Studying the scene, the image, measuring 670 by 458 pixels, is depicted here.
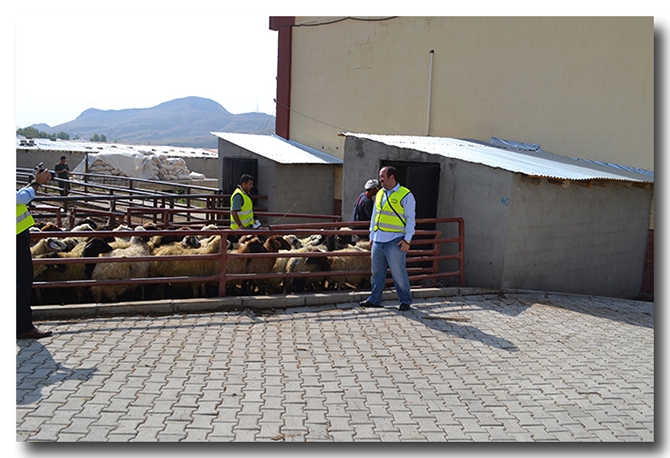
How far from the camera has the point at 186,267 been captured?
838 centimetres

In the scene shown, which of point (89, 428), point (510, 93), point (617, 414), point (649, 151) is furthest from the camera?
point (510, 93)

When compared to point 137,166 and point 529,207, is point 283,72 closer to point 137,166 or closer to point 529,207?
point 529,207

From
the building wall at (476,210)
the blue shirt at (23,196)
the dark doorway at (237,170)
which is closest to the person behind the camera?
the blue shirt at (23,196)

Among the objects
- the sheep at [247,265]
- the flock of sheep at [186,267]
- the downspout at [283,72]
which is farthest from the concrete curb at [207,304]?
the downspout at [283,72]

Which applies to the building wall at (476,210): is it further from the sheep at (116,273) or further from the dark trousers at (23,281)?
the dark trousers at (23,281)

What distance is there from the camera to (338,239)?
9891 millimetres

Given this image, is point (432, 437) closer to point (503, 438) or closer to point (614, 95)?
point (503, 438)

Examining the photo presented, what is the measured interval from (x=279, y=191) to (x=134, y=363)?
9996 millimetres

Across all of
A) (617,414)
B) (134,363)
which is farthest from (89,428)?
(617,414)

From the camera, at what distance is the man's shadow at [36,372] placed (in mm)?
4921

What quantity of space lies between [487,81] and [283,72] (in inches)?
307

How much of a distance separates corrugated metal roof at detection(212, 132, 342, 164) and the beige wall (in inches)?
26.5

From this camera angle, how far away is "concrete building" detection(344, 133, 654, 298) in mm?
9383

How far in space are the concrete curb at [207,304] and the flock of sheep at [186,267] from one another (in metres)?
0.33
